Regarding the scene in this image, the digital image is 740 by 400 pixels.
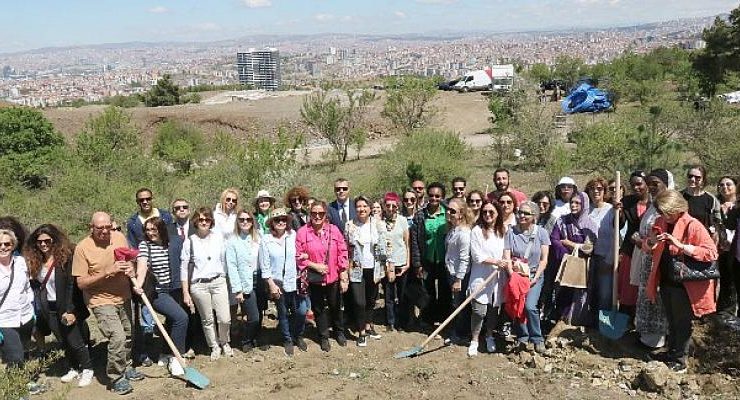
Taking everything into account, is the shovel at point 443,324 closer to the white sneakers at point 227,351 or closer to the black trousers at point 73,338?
the white sneakers at point 227,351

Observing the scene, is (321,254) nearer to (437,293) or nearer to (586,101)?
(437,293)

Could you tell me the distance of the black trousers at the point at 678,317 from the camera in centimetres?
528

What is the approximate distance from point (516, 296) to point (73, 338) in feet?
13.6

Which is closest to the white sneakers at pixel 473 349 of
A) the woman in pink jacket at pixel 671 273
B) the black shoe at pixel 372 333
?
the black shoe at pixel 372 333

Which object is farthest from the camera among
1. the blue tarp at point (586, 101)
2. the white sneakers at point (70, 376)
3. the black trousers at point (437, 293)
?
the blue tarp at point (586, 101)

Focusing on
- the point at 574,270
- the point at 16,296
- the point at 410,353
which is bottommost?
the point at 410,353

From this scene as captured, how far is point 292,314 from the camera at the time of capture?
6461 millimetres

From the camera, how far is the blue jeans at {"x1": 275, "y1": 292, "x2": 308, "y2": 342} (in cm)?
627

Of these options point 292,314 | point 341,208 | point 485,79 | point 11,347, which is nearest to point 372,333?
point 292,314

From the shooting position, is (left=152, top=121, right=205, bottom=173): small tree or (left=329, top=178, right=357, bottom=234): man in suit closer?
(left=329, top=178, right=357, bottom=234): man in suit

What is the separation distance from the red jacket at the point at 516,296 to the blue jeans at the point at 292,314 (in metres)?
2.05

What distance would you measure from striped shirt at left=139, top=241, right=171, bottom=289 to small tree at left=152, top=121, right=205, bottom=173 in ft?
52.9

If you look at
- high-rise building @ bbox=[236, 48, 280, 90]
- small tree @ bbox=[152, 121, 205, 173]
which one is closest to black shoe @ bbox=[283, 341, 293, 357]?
small tree @ bbox=[152, 121, 205, 173]

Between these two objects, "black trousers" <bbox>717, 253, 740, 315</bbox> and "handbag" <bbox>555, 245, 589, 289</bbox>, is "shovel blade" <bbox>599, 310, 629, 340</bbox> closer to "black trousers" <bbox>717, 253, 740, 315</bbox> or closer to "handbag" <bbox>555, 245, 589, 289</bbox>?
"handbag" <bbox>555, 245, 589, 289</bbox>
